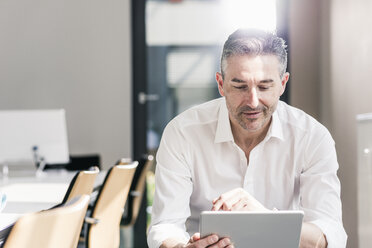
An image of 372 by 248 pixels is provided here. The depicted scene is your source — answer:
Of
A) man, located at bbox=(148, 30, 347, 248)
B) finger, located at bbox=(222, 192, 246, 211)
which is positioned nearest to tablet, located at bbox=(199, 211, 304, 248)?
finger, located at bbox=(222, 192, 246, 211)

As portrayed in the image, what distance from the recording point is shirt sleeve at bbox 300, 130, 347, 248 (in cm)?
185

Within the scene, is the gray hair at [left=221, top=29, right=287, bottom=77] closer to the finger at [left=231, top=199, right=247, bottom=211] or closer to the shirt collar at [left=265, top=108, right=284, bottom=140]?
Result: the shirt collar at [left=265, top=108, right=284, bottom=140]

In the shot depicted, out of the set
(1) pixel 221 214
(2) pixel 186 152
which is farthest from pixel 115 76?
(1) pixel 221 214

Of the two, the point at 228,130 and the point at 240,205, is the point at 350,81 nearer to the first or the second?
the point at 228,130

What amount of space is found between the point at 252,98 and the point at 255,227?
1.53ft

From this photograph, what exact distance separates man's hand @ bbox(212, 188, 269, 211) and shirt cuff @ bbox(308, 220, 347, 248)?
0.25 metres

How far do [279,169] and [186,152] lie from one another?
337 millimetres

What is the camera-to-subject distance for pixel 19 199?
289 cm

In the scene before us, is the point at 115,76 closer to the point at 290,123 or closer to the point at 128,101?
the point at 128,101

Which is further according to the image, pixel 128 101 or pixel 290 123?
pixel 128 101

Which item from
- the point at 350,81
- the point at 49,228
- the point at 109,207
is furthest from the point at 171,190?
the point at 350,81

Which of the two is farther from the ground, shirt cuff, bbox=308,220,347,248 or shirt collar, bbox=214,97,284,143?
shirt collar, bbox=214,97,284,143

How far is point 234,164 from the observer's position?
2.04 meters

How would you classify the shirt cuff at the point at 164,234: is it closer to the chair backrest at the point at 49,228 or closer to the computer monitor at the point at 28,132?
the chair backrest at the point at 49,228
